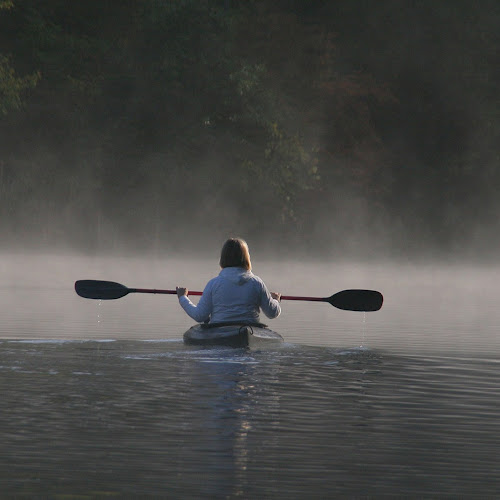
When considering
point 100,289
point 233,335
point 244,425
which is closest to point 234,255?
point 233,335

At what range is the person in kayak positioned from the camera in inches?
534

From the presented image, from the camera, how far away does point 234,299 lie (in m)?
13.7

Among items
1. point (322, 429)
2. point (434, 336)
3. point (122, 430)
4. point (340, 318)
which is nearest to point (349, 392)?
point (322, 429)

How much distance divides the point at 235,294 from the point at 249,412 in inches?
176

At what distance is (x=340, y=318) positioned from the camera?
2136 cm

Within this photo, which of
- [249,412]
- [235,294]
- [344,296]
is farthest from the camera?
Answer: [344,296]

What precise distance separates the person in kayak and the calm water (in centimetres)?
53

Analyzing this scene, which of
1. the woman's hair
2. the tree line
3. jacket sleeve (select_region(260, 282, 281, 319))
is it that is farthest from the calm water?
the tree line

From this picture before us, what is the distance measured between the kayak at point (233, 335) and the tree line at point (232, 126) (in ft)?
104

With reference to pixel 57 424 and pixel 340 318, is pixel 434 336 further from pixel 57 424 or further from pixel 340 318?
pixel 57 424

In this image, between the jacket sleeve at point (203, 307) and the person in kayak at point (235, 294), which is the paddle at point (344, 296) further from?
the person in kayak at point (235, 294)

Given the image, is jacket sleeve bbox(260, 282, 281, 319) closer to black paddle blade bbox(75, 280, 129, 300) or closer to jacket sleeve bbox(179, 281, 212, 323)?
jacket sleeve bbox(179, 281, 212, 323)

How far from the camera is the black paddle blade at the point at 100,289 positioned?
1574 cm

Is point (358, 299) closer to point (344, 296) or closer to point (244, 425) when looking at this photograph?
point (344, 296)
